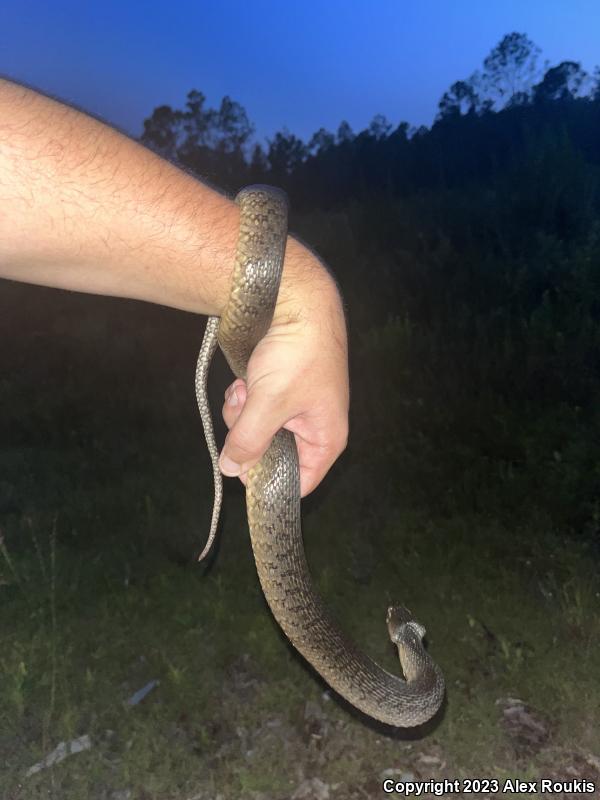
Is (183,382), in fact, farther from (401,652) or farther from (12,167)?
(12,167)

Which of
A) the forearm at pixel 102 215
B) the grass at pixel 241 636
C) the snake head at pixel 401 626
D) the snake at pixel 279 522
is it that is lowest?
the grass at pixel 241 636

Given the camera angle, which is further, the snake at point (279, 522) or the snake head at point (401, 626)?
the snake head at point (401, 626)

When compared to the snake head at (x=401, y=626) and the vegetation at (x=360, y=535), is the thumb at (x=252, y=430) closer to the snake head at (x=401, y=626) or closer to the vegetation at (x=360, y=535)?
the vegetation at (x=360, y=535)

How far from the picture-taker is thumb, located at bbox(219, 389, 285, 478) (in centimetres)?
193

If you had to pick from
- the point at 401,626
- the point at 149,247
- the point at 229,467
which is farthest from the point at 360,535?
the point at 149,247

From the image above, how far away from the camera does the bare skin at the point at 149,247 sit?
1.68m

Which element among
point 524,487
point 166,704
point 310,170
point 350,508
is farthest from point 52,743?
point 310,170

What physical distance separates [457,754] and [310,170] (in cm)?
1748

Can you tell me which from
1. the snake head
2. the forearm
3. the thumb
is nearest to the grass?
the snake head

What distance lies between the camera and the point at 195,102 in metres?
22.0

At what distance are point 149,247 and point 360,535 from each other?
14.0ft

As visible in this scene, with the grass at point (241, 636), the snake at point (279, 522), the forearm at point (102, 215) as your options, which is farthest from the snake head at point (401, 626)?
the forearm at point (102, 215)

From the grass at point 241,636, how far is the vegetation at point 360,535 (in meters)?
0.02

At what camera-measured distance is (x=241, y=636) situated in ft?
15.3
